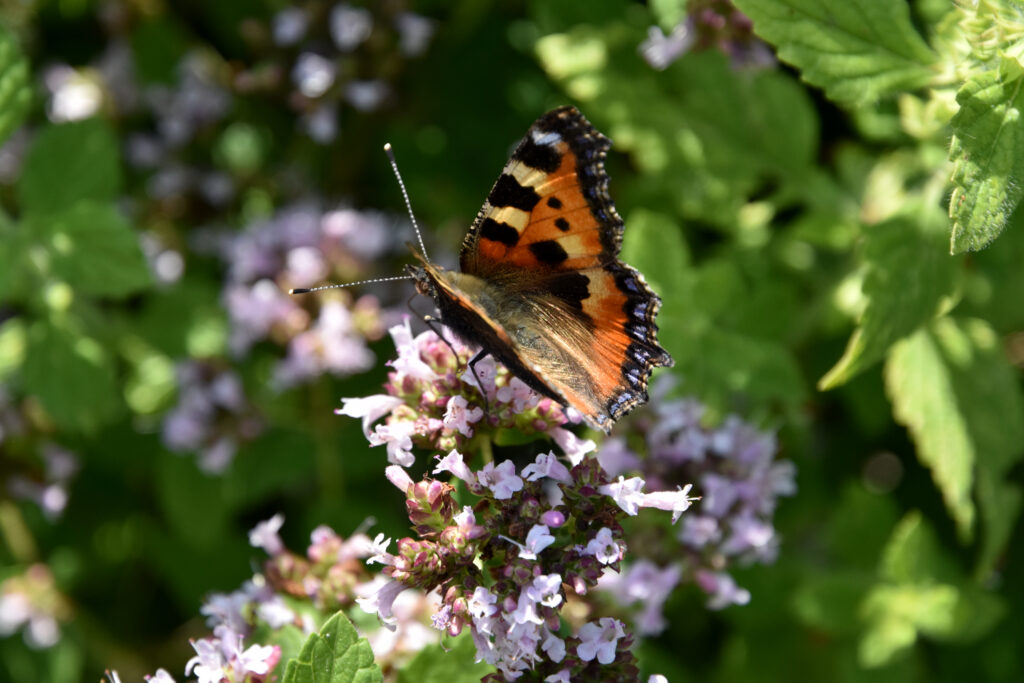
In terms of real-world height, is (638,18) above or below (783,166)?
above

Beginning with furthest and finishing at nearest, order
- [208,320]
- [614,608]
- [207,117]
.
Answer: [207,117] < [208,320] < [614,608]

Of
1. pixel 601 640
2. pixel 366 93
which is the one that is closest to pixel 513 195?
pixel 601 640

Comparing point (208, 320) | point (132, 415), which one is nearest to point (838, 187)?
point (208, 320)

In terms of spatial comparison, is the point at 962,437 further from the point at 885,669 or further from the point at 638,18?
the point at 638,18

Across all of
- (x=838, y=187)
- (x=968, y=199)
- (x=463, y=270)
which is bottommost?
(x=838, y=187)

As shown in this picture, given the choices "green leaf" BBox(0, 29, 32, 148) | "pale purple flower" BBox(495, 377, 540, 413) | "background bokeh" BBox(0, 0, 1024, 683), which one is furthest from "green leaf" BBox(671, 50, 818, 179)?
"green leaf" BBox(0, 29, 32, 148)

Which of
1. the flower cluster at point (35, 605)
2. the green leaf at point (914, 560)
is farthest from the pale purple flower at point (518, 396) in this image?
the flower cluster at point (35, 605)

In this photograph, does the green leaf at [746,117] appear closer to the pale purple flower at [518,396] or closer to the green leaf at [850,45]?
the green leaf at [850,45]
